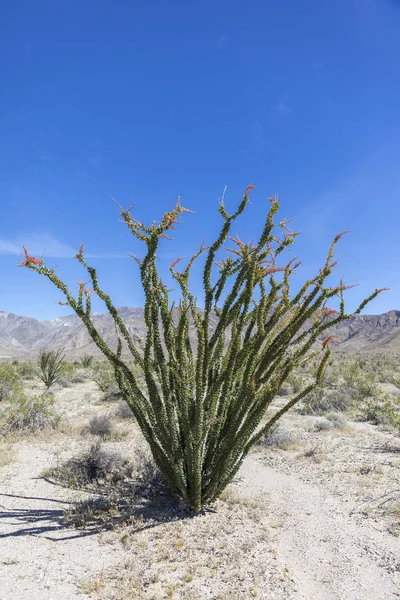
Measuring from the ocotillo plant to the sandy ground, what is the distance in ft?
2.40

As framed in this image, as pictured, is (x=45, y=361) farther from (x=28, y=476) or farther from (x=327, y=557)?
(x=327, y=557)

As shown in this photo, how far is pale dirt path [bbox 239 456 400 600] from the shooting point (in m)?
3.68

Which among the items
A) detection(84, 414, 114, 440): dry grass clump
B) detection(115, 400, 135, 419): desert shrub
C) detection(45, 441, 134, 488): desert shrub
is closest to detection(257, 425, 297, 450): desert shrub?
detection(45, 441, 134, 488): desert shrub

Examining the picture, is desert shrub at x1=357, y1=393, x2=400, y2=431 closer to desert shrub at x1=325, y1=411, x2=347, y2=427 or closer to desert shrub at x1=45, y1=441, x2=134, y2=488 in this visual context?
desert shrub at x1=325, y1=411, x2=347, y2=427

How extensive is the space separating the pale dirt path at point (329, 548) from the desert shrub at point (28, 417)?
495 cm

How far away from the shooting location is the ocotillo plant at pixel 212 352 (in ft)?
15.0

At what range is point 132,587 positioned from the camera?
349 cm

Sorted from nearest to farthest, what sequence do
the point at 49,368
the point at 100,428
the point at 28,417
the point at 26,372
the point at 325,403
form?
the point at 28,417
the point at 100,428
the point at 325,403
the point at 49,368
the point at 26,372

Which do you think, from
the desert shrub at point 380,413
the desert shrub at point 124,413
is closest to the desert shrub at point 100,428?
the desert shrub at point 124,413

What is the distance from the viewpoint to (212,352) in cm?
464

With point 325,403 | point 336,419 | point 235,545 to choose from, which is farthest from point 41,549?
point 325,403

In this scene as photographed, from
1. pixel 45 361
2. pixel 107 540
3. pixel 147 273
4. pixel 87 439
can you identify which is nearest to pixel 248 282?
pixel 147 273

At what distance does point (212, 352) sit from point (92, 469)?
3382 mm

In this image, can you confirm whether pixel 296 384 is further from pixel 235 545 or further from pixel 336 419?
pixel 235 545
